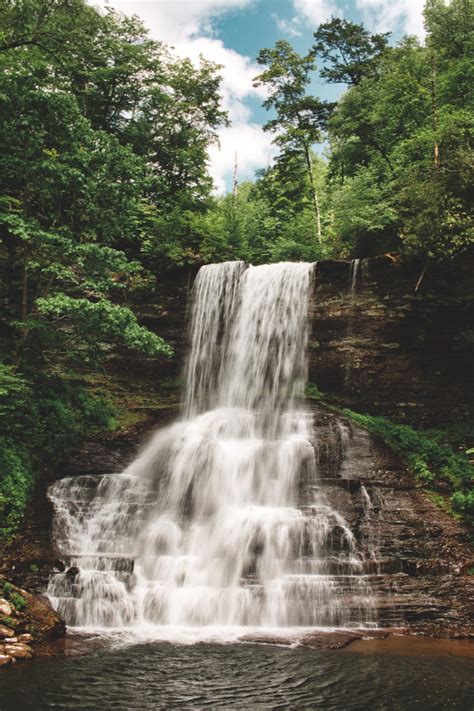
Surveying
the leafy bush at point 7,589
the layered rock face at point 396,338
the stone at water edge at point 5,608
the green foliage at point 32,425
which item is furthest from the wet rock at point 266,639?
the layered rock face at point 396,338

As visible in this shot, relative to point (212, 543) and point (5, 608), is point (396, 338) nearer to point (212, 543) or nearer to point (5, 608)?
point (212, 543)

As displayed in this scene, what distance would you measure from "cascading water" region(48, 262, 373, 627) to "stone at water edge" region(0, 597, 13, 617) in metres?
1.19

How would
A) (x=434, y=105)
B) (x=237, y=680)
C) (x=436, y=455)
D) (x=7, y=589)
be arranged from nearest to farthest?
1. (x=237, y=680)
2. (x=7, y=589)
3. (x=436, y=455)
4. (x=434, y=105)

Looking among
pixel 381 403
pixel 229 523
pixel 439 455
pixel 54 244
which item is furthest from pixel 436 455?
pixel 54 244

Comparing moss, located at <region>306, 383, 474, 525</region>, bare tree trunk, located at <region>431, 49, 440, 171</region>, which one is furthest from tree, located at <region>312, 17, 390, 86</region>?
moss, located at <region>306, 383, 474, 525</region>

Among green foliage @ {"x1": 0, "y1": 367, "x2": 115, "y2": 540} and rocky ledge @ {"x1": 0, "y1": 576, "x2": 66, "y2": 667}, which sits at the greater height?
green foliage @ {"x1": 0, "y1": 367, "x2": 115, "y2": 540}

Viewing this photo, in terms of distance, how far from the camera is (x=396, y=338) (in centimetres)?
1447

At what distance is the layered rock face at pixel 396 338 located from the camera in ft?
45.8

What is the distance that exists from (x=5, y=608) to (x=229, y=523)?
419cm

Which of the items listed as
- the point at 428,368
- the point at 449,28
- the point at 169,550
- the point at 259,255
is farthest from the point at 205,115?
the point at 169,550

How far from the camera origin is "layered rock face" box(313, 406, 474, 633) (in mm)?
8266

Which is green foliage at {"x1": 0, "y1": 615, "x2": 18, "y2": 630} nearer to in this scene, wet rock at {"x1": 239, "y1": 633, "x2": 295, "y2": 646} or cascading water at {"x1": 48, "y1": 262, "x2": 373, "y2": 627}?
cascading water at {"x1": 48, "y1": 262, "x2": 373, "y2": 627}

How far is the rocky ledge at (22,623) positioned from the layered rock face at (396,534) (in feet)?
16.7

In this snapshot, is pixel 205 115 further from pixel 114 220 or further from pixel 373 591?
pixel 373 591
